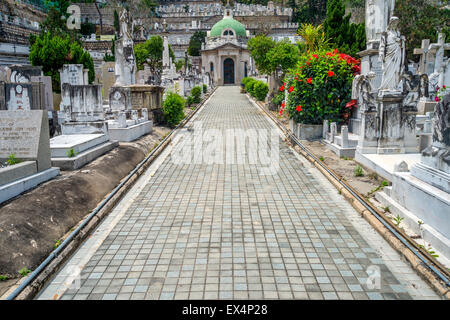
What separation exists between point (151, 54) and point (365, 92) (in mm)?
40482

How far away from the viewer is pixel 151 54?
1832 inches

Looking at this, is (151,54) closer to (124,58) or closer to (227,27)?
(227,27)

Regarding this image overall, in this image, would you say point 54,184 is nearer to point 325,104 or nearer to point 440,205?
point 440,205

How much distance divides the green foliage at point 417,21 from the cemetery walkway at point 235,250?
27116mm

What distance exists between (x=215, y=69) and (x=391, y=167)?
155 ft

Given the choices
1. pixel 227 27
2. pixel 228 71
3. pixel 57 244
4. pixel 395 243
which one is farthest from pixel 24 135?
pixel 227 27

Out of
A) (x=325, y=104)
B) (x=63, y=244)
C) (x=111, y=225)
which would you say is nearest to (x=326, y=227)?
(x=111, y=225)

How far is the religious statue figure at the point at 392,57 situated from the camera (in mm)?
9016

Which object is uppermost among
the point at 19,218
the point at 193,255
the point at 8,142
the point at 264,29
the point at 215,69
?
the point at 264,29

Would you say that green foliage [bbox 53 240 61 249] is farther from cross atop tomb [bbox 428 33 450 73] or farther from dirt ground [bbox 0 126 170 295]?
cross atop tomb [bbox 428 33 450 73]

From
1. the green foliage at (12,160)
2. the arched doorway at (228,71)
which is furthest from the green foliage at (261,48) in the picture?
the arched doorway at (228,71)

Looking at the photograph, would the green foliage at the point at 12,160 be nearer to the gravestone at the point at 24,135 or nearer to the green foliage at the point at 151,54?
the gravestone at the point at 24,135

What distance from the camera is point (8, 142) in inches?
269

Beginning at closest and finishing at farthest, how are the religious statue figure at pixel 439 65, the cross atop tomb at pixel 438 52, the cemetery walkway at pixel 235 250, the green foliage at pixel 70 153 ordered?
the cemetery walkway at pixel 235 250 < the green foliage at pixel 70 153 < the religious statue figure at pixel 439 65 < the cross atop tomb at pixel 438 52
